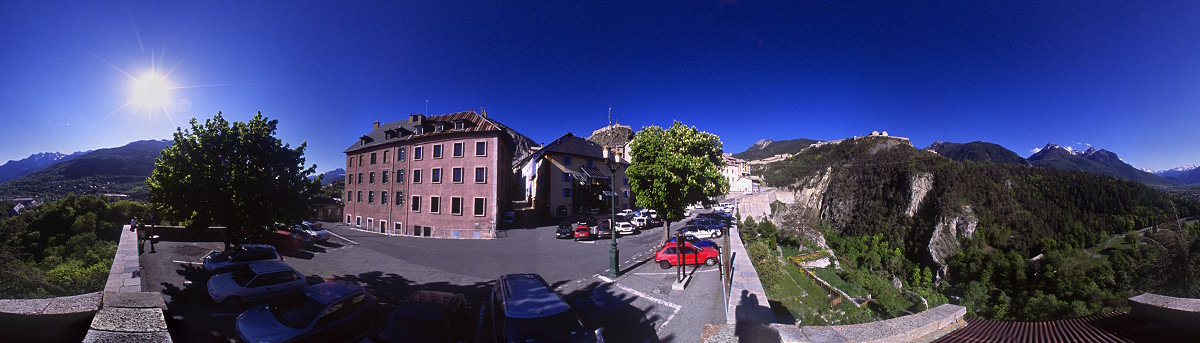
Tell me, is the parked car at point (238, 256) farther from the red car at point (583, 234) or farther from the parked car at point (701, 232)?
the parked car at point (701, 232)

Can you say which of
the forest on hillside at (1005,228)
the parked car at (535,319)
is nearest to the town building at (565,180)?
the forest on hillside at (1005,228)

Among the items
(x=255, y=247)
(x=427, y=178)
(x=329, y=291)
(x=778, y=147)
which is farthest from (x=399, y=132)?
(x=778, y=147)

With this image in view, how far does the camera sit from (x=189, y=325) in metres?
4.42

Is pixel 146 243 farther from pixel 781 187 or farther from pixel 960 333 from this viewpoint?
pixel 781 187

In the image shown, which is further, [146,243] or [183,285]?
[146,243]

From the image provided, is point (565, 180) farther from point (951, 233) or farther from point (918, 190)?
point (918, 190)

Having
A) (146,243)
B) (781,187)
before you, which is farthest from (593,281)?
(781,187)

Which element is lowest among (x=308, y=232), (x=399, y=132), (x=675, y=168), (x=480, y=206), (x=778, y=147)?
(x=308, y=232)

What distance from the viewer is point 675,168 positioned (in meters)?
10.2

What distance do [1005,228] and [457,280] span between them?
64.5 meters

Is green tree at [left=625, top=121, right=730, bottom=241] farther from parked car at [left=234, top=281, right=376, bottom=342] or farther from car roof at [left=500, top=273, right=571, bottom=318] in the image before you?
parked car at [left=234, top=281, right=376, bottom=342]

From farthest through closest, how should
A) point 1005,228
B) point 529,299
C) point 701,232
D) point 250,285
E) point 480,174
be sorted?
point 1005,228 → point 701,232 → point 480,174 → point 250,285 → point 529,299

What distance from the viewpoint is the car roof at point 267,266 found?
201 inches

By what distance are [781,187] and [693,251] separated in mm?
48485
